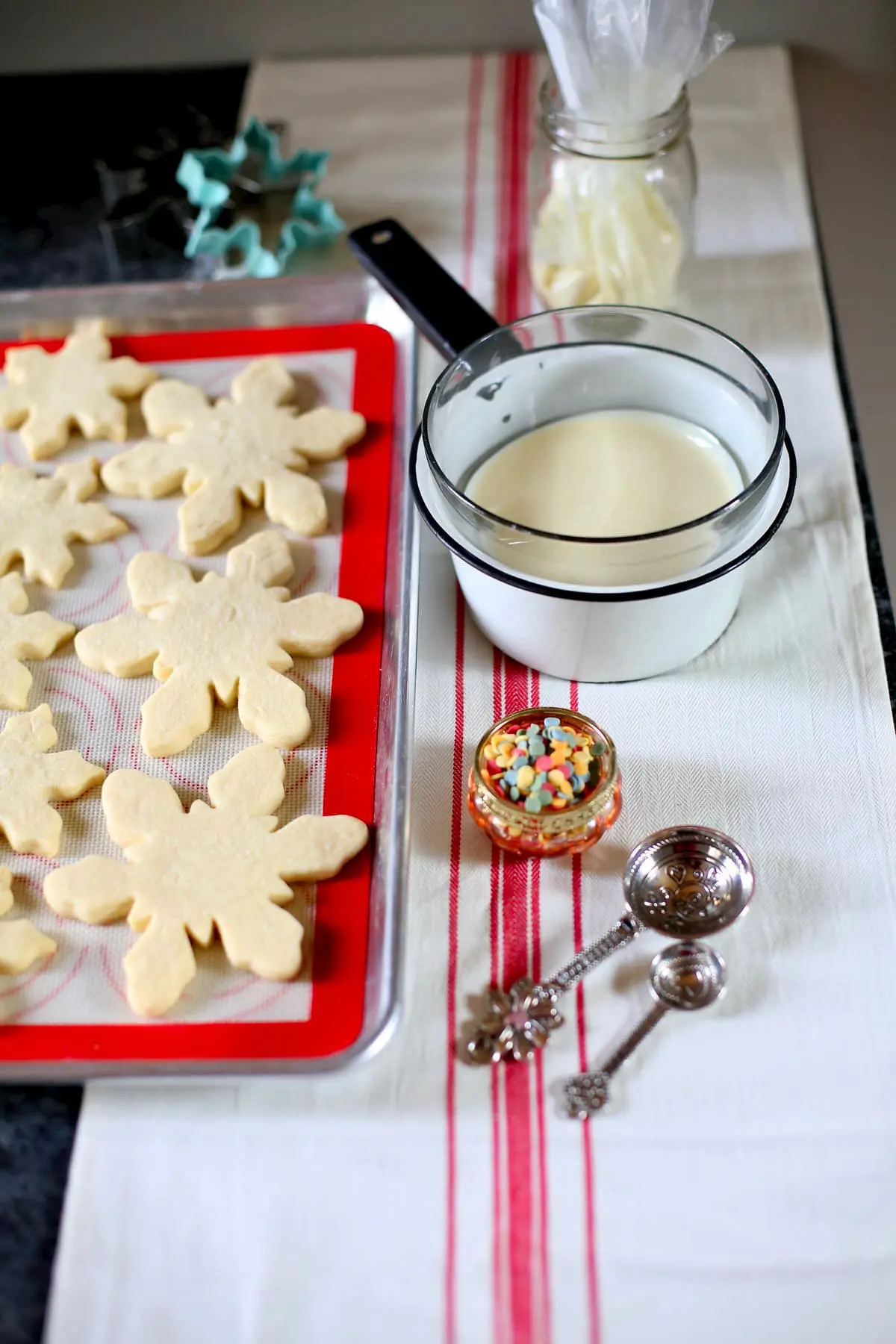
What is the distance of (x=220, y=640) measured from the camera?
31.8 inches

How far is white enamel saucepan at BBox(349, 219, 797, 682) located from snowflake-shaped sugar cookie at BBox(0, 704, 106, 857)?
26cm

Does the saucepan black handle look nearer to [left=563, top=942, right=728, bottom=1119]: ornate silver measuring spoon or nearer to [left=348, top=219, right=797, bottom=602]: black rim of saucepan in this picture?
[left=348, top=219, right=797, bottom=602]: black rim of saucepan

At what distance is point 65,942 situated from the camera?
2.27 feet

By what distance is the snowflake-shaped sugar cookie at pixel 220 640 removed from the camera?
767 millimetres

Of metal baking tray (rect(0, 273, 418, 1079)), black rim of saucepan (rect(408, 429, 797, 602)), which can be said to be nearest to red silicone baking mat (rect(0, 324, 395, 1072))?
metal baking tray (rect(0, 273, 418, 1079))

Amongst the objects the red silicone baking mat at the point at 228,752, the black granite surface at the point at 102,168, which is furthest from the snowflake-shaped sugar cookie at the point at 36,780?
the black granite surface at the point at 102,168

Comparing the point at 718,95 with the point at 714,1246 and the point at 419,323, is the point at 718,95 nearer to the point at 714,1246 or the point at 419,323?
the point at 419,323

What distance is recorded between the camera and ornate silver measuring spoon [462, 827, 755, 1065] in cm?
65

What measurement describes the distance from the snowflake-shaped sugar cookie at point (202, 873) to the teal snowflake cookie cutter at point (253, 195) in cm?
52

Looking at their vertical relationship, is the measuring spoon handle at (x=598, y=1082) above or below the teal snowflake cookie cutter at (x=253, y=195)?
below

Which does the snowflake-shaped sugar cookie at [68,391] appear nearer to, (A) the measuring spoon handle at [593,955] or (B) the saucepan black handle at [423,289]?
(B) the saucepan black handle at [423,289]

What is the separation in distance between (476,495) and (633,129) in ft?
0.98

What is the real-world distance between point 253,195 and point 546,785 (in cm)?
70

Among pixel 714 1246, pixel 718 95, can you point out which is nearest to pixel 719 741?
pixel 714 1246
